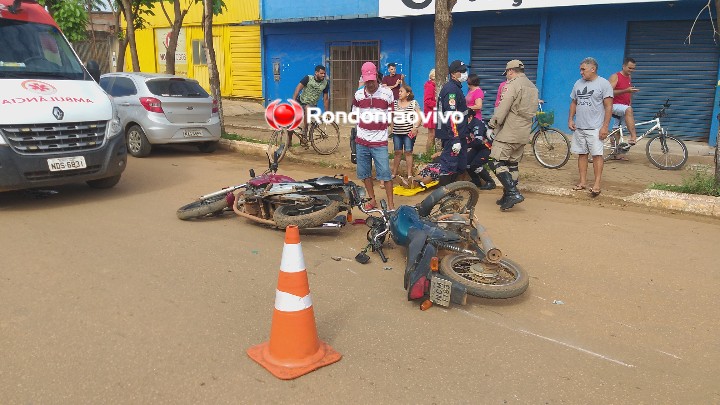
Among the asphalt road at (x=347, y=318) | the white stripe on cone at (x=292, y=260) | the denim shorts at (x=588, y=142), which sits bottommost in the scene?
the asphalt road at (x=347, y=318)

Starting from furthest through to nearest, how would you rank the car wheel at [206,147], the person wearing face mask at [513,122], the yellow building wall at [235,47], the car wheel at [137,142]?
the yellow building wall at [235,47] → the car wheel at [206,147] → the car wheel at [137,142] → the person wearing face mask at [513,122]

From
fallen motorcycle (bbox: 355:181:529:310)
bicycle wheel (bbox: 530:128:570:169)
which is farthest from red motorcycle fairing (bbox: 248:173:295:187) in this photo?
bicycle wheel (bbox: 530:128:570:169)

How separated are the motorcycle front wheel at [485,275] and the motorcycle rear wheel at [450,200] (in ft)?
2.31

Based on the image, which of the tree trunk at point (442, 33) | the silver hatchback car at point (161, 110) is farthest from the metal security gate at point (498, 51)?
the silver hatchback car at point (161, 110)

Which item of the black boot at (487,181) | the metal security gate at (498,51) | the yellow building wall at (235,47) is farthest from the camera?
the yellow building wall at (235,47)

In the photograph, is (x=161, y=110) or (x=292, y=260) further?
(x=161, y=110)

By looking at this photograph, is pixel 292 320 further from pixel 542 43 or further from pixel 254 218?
pixel 542 43

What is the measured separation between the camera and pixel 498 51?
1377 cm

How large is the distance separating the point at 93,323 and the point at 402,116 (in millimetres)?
5583

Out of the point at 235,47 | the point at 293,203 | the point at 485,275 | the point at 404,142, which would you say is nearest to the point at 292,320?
the point at 485,275

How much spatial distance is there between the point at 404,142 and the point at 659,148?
15.1 ft

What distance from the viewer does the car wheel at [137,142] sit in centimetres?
1066

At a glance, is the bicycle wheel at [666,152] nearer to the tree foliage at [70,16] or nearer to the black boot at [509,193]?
the black boot at [509,193]

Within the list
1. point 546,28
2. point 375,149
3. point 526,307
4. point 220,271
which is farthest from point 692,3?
point 220,271
